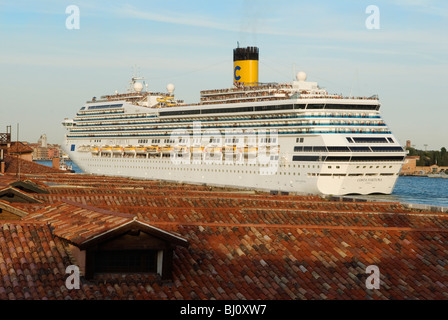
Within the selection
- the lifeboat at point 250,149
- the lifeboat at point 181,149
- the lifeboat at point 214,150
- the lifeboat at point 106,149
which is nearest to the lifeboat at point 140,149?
the lifeboat at point 181,149

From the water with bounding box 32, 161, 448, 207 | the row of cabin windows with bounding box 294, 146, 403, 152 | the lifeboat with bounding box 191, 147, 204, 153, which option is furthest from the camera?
the lifeboat with bounding box 191, 147, 204, 153

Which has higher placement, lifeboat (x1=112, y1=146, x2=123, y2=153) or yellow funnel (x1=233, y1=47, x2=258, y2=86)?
yellow funnel (x1=233, y1=47, x2=258, y2=86)

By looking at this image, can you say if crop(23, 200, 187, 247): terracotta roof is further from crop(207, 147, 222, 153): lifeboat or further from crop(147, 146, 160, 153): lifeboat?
crop(147, 146, 160, 153): lifeboat

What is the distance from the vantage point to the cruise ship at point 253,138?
68.1m

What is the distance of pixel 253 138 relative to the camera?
7600 centimetres

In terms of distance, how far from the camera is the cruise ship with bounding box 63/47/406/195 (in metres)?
68.1

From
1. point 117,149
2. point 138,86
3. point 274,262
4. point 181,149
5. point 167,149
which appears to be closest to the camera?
point 274,262

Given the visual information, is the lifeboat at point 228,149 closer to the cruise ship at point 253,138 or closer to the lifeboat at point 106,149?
the cruise ship at point 253,138

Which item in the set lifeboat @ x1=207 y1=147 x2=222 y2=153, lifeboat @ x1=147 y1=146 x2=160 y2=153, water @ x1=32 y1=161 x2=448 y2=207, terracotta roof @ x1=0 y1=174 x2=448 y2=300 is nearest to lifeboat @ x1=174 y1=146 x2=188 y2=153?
lifeboat @ x1=147 y1=146 x2=160 y2=153

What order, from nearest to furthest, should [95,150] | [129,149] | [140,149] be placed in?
[140,149]
[129,149]
[95,150]

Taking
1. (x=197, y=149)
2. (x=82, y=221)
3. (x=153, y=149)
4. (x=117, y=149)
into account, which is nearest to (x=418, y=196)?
(x=197, y=149)

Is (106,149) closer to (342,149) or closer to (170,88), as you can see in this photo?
(170,88)
